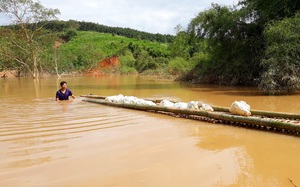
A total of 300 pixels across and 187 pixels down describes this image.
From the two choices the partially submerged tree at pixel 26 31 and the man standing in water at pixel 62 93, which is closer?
the man standing in water at pixel 62 93

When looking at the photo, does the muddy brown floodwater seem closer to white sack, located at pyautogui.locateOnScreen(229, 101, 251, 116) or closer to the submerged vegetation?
white sack, located at pyautogui.locateOnScreen(229, 101, 251, 116)

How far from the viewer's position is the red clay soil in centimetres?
4725

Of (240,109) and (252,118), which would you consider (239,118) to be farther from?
(240,109)

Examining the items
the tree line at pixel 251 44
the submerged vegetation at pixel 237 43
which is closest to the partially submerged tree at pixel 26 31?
the submerged vegetation at pixel 237 43

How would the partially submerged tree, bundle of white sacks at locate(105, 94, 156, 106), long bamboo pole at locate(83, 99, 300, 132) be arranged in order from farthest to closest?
1. the partially submerged tree
2. bundle of white sacks at locate(105, 94, 156, 106)
3. long bamboo pole at locate(83, 99, 300, 132)

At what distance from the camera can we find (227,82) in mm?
17734

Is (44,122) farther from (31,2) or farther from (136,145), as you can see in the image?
(31,2)

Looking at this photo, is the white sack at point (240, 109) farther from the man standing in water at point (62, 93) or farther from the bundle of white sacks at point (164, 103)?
the man standing in water at point (62, 93)

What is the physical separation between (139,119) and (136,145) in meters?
2.30

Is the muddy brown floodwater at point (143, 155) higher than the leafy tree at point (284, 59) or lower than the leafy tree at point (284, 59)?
lower

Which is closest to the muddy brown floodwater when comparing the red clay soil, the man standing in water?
the man standing in water

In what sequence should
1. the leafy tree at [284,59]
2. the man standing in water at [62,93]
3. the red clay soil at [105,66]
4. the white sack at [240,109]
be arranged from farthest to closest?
the red clay soil at [105,66] < the leafy tree at [284,59] < the man standing in water at [62,93] < the white sack at [240,109]

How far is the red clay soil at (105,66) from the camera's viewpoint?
47.2 meters

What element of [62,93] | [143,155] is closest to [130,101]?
[62,93]
